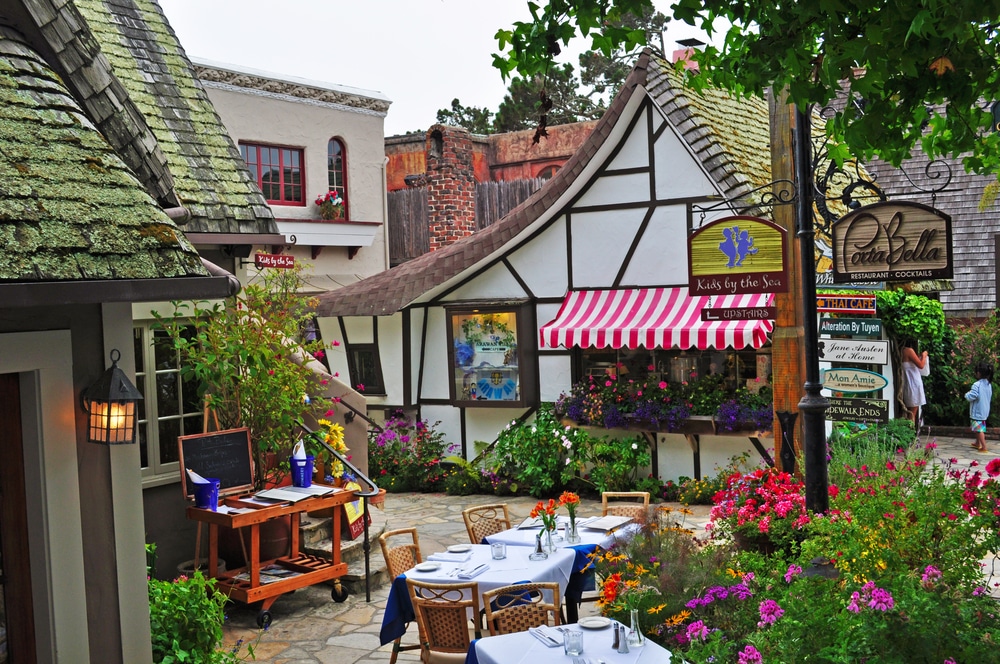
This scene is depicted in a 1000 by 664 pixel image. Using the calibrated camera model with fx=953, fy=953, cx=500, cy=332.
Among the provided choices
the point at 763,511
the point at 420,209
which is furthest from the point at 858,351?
the point at 420,209

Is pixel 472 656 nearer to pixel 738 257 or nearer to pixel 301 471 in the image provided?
pixel 301 471

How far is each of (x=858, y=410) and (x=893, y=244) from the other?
144cm

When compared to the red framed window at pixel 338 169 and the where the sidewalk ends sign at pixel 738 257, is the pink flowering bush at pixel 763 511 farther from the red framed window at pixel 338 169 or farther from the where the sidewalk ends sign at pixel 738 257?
the red framed window at pixel 338 169

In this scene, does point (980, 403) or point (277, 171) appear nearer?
point (980, 403)

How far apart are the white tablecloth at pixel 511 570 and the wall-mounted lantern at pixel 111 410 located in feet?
8.31

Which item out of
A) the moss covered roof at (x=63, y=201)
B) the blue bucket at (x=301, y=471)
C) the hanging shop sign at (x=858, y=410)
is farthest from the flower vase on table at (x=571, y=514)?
the moss covered roof at (x=63, y=201)

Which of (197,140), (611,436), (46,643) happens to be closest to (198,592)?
(46,643)

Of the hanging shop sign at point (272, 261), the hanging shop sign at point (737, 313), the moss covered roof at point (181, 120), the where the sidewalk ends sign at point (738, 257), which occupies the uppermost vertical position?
the moss covered roof at point (181, 120)

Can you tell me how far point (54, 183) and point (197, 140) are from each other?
4.66 m

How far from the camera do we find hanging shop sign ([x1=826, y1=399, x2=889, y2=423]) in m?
7.25

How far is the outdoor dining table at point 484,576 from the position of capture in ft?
22.0

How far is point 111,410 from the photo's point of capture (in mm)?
5059

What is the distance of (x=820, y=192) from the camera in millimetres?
7223

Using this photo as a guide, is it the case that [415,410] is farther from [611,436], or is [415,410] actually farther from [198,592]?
[198,592]
